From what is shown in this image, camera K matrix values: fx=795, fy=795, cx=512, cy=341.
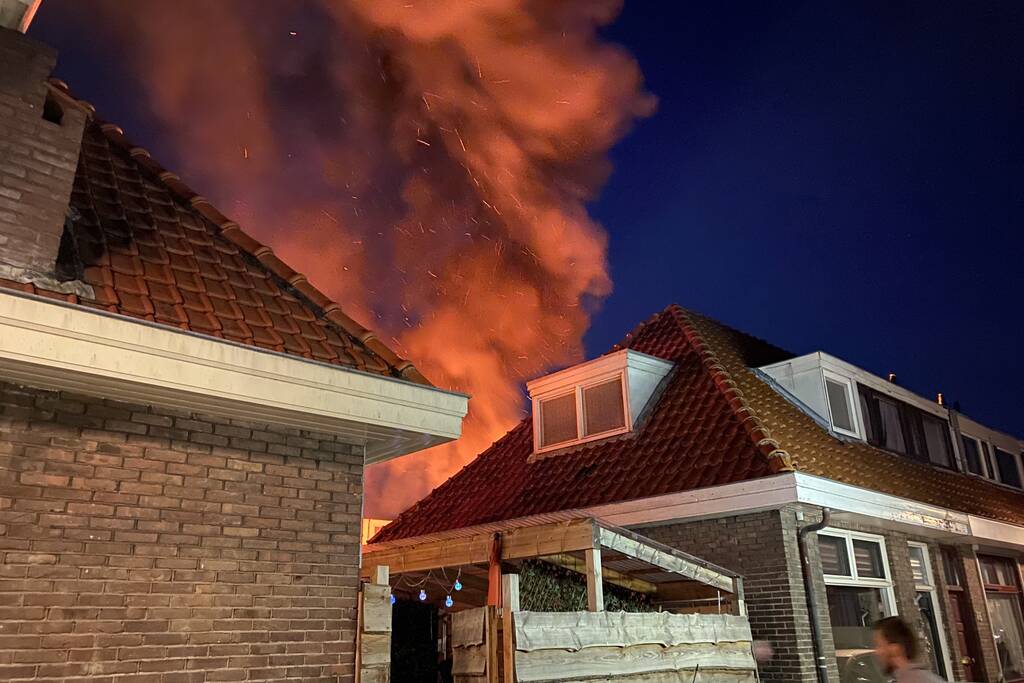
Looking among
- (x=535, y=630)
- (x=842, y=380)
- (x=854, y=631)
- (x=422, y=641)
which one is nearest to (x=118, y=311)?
(x=535, y=630)

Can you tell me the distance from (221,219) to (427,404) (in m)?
2.93

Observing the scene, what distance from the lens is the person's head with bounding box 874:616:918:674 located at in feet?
18.1

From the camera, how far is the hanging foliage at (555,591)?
405 inches

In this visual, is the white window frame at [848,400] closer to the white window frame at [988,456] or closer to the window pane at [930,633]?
the window pane at [930,633]

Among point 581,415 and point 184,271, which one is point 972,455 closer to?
point 581,415

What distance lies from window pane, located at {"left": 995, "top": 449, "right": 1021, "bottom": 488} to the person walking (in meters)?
18.7

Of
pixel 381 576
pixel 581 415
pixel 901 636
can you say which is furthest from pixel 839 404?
pixel 381 576

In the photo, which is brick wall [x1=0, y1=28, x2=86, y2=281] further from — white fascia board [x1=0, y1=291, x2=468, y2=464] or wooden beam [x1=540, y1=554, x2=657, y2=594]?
wooden beam [x1=540, y1=554, x2=657, y2=594]

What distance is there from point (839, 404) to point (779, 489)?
4.94 metres

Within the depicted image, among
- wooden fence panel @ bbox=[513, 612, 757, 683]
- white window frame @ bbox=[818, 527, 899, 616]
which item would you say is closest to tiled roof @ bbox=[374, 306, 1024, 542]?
white window frame @ bbox=[818, 527, 899, 616]

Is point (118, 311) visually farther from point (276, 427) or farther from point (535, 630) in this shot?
point (535, 630)

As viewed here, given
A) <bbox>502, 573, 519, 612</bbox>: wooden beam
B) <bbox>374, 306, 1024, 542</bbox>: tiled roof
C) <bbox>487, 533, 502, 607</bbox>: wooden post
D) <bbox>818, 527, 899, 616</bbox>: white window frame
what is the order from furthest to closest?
<bbox>818, 527, 899, 616</bbox>: white window frame, <bbox>374, 306, 1024, 542</bbox>: tiled roof, <bbox>487, 533, 502, 607</bbox>: wooden post, <bbox>502, 573, 519, 612</bbox>: wooden beam

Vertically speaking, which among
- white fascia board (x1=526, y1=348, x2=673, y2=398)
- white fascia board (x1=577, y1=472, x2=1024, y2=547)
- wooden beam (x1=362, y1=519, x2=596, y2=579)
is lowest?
wooden beam (x1=362, y1=519, x2=596, y2=579)

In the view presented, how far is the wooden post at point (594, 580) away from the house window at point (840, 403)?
7.99 m
